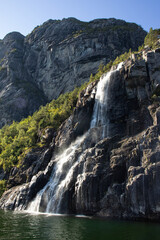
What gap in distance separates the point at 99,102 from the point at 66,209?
25.6 meters

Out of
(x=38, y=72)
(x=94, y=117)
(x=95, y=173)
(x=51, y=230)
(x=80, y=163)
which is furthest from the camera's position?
(x=38, y=72)

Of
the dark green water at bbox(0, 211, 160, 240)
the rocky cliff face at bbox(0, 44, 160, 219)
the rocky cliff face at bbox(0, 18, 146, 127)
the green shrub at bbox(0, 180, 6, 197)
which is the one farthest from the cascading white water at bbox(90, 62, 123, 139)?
the rocky cliff face at bbox(0, 18, 146, 127)

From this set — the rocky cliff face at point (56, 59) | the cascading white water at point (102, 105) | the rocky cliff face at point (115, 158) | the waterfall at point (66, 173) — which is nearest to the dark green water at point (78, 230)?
the rocky cliff face at point (115, 158)

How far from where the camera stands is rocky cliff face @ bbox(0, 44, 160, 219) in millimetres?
31734

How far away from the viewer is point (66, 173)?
42.7 metres

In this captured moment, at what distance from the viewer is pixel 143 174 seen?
31.5m

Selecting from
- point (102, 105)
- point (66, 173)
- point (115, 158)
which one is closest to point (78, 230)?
point (115, 158)

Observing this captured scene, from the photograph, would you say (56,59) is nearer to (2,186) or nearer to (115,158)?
(2,186)

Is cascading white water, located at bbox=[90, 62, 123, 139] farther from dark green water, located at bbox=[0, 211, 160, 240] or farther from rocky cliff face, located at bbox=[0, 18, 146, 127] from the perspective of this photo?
rocky cliff face, located at bbox=[0, 18, 146, 127]

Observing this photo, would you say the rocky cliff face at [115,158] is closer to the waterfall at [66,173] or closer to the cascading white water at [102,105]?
the waterfall at [66,173]

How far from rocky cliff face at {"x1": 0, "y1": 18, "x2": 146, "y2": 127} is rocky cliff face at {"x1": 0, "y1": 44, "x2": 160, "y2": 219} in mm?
54745

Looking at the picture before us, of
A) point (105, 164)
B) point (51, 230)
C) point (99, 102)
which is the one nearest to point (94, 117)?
point (99, 102)

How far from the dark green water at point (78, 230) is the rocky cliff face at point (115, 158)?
4166 mm

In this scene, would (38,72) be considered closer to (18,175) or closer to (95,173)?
(18,175)
